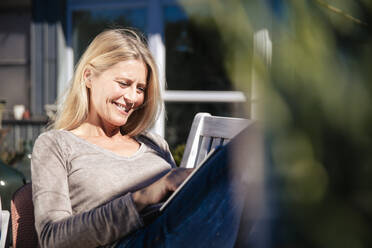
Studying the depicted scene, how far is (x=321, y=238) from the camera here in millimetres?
398

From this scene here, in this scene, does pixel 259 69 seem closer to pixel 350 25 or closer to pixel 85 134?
pixel 350 25

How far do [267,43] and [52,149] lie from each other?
1.33m

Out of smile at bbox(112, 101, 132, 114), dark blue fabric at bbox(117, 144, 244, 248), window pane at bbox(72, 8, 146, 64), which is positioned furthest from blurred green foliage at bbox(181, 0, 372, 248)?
window pane at bbox(72, 8, 146, 64)

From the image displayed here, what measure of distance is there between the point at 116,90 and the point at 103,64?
0.40ft

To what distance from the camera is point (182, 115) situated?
14.6 feet

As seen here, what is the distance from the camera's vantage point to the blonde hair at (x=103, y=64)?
71.2 inches

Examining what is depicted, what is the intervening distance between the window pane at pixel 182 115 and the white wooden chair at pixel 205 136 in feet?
6.80

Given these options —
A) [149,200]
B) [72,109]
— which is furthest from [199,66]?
[149,200]

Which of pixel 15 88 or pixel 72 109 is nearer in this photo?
pixel 72 109

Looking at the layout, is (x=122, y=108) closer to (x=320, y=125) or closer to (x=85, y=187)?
(x=85, y=187)

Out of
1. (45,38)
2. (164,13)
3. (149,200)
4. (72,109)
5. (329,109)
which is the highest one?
(164,13)

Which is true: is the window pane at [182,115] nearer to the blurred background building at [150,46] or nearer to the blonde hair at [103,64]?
the blurred background building at [150,46]

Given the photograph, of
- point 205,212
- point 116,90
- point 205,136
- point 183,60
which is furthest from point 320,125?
point 183,60

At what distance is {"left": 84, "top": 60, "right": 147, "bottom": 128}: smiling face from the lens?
1812mm
